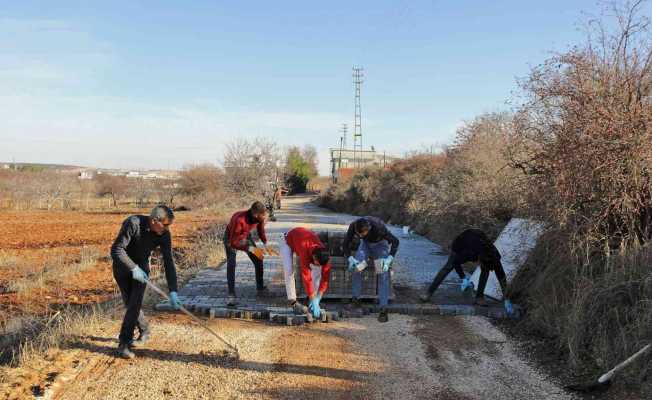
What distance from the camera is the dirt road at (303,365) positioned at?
452 centimetres

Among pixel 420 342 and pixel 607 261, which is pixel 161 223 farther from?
pixel 607 261

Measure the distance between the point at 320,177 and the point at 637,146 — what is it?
86.8 metres

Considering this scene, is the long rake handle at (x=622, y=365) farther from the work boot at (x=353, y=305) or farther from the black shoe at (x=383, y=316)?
the work boot at (x=353, y=305)

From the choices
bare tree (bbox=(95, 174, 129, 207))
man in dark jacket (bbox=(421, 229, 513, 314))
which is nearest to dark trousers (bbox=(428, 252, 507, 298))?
man in dark jacket (bbox=(421, 229, 513, 314))

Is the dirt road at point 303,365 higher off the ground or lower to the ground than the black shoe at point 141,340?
lower

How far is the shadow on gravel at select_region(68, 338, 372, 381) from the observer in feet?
16.1

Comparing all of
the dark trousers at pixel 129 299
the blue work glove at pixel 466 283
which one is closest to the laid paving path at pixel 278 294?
the blue work glove at pixel 466 283

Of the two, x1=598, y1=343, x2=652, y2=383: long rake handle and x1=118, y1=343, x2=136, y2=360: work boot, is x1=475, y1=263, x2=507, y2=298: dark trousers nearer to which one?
x1=598, y1=343, x2=652, y2=383: long rake handle

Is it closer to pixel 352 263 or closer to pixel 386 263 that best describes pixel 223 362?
pixel 352 263

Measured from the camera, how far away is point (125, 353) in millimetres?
5164

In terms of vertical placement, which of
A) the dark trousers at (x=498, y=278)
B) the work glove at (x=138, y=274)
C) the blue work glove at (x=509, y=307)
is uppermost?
the work glove at (x=138, y=274)

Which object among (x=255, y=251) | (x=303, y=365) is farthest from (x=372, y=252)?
(x=303, y=365)

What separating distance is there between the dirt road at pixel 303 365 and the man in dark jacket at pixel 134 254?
1.27 feet

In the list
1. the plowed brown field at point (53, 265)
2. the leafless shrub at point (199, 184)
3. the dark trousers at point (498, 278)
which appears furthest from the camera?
the leafless shrub at point (199, 184)
